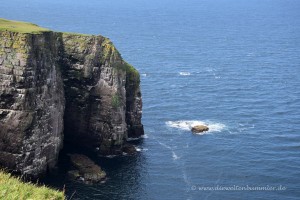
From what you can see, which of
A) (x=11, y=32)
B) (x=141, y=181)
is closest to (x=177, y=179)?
(x=141, y=181)

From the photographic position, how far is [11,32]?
81.9m

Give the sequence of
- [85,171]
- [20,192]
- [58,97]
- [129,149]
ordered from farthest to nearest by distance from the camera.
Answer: [129,149]
[58,97]
[85,171]
[20,192]

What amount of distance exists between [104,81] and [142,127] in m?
19.3

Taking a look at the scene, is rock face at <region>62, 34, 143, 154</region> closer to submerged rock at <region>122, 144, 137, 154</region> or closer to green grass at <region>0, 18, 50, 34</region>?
submerged rock at <region>122, 144, 137, 154</region>

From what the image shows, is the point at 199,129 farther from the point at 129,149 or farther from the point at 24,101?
the point at 24,101

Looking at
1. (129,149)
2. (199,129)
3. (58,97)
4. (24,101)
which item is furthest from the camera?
(199,129)

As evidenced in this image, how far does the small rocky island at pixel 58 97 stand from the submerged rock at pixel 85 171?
18.0 inches

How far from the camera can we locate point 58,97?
9156cm

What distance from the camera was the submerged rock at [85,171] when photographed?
290 feet

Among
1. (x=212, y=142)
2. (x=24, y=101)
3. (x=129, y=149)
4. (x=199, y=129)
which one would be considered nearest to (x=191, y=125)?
(x=199, y=129)

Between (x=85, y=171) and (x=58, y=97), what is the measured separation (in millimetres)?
15995

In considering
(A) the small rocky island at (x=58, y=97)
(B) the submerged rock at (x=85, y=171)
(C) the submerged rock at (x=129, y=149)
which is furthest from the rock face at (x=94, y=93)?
(B) the submerged rock at (x=85, y=171)

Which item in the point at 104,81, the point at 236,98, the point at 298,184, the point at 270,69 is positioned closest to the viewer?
the point at 298,184

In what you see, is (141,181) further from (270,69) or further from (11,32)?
(270,69)
